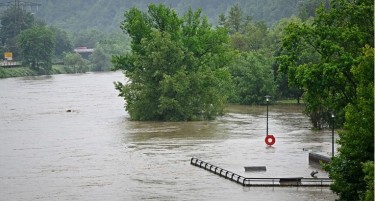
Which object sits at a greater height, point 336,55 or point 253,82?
point 336,55

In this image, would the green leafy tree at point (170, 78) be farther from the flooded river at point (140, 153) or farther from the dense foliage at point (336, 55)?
the dense foliage at point (336, 55)

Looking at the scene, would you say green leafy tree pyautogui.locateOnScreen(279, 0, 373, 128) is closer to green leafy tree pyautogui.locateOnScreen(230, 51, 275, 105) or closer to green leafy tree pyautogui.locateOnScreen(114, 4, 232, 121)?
green leafy tree pyautogui.locateOnScreen(114, 4, 232, 121)

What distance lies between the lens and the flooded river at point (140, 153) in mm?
50188

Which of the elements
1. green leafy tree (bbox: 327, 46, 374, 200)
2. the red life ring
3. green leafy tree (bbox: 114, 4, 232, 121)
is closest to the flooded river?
the red life ring

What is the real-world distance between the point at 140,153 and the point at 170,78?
24.7 meters

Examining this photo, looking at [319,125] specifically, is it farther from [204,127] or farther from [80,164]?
[80,164]

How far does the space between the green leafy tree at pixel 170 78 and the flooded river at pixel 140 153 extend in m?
2.23

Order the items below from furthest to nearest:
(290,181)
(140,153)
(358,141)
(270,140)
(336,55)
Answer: (270,140) → (140,153) → (336,55) → (290,181) → (358,141)

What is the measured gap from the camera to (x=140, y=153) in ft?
217

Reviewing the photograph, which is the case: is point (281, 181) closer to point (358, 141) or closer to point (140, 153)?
point (358, 141)

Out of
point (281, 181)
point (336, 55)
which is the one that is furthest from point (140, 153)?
point (281, 181)

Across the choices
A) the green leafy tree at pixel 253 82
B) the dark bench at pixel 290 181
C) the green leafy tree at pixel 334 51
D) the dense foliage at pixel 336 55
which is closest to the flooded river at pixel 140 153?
the dark bench at pixel 290 181

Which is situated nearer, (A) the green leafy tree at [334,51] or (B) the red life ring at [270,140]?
(A) the green leafy tree at [334,51]

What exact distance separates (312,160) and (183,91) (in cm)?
3324
